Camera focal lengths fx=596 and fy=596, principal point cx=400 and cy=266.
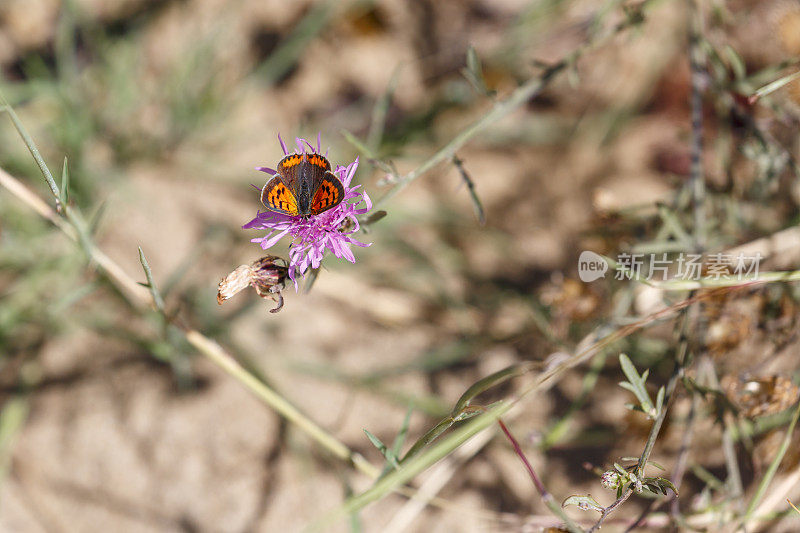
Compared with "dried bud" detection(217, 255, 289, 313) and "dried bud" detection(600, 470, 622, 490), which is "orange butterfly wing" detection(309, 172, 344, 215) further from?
"dried bud" detection(600, 470, 622, 490)

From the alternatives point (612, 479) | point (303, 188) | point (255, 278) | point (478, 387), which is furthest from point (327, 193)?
point (612, 479)

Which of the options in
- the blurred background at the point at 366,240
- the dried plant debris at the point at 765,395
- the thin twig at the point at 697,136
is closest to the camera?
the dried plant debris at the point at 765,395

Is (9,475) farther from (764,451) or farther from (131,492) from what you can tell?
(764,451)

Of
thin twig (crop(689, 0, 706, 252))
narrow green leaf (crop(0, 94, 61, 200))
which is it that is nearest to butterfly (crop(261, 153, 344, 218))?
narrow green leaf (crop(0, 94, 61, 200))

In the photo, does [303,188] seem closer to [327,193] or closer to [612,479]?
[327,193]

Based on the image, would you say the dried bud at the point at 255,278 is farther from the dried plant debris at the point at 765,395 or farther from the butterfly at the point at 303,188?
the dried plant debris at the point at 765,395

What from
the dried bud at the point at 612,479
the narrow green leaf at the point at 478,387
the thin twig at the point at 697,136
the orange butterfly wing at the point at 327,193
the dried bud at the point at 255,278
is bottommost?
the dried bud at the point at 612,479

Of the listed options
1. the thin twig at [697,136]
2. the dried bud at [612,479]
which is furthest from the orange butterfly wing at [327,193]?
the thin twig at [697,136]
